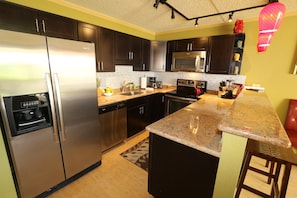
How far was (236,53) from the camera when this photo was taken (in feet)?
9.35

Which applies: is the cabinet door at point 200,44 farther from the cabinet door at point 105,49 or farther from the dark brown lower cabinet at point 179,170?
the dark brown lower cabinet at point 179,170

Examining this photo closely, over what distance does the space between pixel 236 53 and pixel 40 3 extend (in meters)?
3.48

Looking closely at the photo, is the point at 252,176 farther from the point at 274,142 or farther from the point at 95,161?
the point at 95,161

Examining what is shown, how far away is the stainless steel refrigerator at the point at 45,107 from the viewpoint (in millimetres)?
1272

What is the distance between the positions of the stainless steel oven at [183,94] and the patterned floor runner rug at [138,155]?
1.14 m

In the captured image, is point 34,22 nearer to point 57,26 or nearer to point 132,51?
point 57,26

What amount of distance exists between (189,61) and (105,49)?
1.92m

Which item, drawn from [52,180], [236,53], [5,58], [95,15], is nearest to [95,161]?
[52,180]

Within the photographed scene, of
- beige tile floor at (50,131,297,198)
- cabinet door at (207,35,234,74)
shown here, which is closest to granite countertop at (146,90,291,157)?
beige tile floor at (50,131,297,198)

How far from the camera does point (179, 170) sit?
4.20 ft

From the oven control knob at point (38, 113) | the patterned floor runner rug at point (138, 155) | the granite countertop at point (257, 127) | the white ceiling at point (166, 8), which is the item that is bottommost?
the patterned floor runner rug at point (138, 155)

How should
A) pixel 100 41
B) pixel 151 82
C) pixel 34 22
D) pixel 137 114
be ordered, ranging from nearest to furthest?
pixel 34 22
pixel 100 41
pixel 137 114
pixel 151 82

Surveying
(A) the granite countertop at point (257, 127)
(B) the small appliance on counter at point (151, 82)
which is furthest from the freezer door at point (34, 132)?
(B) the small appliance on counter at point (151, 82)

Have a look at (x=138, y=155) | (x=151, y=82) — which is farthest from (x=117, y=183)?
(x=151, y=82)
